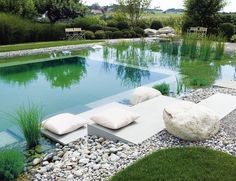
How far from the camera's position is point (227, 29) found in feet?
57.1

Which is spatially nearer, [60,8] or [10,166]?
[10,166]

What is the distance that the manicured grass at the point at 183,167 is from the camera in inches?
108

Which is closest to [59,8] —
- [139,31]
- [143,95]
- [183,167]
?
[139,31]

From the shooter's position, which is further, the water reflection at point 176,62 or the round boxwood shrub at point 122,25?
the round boxwood shrub at point 122,25

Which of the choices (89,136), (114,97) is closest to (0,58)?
(114,97)

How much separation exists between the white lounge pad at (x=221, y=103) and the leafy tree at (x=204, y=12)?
14601 mm

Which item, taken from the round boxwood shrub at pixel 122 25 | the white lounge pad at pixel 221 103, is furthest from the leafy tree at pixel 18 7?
the white lounge pad at pixel 221 103

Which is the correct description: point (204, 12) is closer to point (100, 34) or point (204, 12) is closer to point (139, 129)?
point (100, 34)

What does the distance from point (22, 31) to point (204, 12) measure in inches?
486

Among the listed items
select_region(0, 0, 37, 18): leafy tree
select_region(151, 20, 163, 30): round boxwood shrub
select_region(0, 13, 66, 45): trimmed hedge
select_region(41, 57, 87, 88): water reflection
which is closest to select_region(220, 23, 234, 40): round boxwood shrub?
select_region(151, 20, 163, 30): round boxwood shrub

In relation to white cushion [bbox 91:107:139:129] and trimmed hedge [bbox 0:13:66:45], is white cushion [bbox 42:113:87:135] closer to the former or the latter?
white cushion [bbox 91:107:139:129]

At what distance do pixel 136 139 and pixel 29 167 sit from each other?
1440 mm

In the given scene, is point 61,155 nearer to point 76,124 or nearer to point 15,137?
point 76,124

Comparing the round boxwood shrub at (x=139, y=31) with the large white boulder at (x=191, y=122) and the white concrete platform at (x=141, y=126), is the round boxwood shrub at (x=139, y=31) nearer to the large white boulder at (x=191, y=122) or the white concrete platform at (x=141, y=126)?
the white concrete platform at (x=141, y=126)
